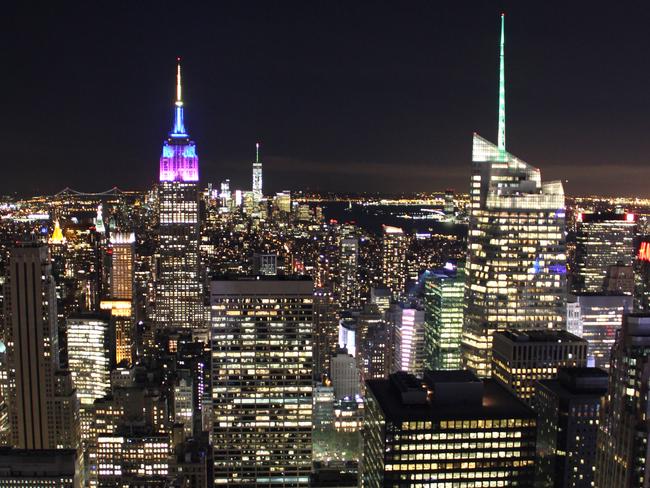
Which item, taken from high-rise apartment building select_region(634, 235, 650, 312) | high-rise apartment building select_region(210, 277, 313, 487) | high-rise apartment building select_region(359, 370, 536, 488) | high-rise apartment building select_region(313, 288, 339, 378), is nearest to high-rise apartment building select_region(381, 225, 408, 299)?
high-rise apartment building select_region(313, 288, 339, 378)

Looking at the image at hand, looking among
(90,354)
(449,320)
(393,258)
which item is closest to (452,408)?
(449,320)

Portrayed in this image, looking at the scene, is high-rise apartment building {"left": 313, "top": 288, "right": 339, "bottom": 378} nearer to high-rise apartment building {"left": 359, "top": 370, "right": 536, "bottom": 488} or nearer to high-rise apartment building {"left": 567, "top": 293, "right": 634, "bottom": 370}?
high-rise apartment building {"left": 567, "top": 293, "right": 634, "bottom": 370}

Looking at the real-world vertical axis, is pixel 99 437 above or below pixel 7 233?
below

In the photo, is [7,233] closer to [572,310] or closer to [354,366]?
[354,366]

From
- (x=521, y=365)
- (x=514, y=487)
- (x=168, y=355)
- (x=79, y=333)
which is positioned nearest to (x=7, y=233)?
(x=79, y=333)

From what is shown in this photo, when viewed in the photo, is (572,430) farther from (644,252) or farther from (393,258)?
(393,258)
